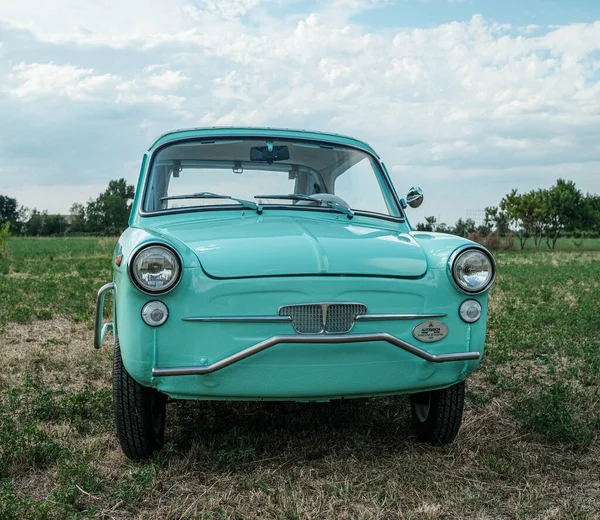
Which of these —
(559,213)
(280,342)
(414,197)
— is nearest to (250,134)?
(414,197)

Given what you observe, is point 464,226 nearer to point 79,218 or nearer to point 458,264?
point 458,264

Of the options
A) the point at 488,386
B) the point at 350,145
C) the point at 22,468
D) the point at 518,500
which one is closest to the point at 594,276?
the point at 488,386

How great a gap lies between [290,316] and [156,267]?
2.08 ft

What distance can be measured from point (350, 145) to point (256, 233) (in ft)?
4.61

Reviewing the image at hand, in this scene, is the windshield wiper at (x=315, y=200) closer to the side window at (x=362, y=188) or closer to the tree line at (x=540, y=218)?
the side window at (x=362, y=188)

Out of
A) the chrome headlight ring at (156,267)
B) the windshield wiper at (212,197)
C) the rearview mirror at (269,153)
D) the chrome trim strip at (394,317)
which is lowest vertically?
the chrome trim strip at (394,317)

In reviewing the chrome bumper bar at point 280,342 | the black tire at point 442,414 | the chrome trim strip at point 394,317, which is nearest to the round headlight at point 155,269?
the chrome bumper bar at point 280,342

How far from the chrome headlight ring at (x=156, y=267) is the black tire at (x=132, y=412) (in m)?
0.55

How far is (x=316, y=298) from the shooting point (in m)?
2.91

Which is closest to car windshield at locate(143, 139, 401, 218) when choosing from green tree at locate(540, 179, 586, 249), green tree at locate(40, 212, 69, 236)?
green tree at locate(540, 179, 586, 249)

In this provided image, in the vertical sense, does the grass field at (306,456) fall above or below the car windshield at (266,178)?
below

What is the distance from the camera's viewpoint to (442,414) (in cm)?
352

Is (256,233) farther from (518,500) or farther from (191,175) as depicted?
(518,500)

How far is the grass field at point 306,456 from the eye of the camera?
9.48ft
